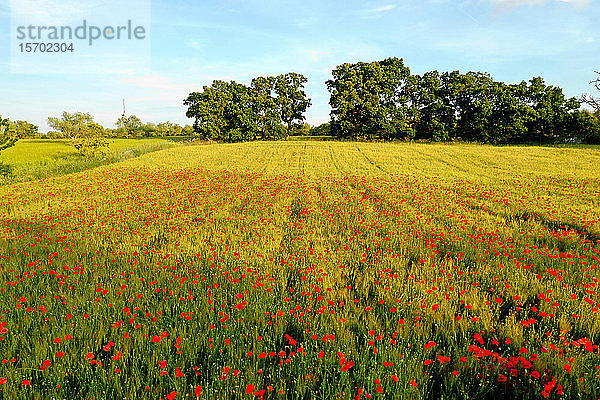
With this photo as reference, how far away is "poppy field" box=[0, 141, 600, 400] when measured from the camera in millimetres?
2500

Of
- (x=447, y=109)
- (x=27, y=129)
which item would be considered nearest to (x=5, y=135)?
(x=447, y=109)

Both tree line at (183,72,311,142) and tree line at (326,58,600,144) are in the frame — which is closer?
tree line at (326,58,600,144)

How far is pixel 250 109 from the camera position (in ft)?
200

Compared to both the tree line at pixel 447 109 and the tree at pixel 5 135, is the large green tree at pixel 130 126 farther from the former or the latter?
the tree at pixel 5 135

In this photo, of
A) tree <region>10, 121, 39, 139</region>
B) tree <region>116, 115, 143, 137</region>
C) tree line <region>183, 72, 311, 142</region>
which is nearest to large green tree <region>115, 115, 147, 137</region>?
tree <region>116, 115, 143, 137</region>

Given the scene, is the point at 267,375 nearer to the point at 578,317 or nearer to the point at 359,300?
the point at 359,300

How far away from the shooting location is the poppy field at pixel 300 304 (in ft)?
8.20

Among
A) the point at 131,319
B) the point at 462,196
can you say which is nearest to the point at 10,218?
the point at 131,319

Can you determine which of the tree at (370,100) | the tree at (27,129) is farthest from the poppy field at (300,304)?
the tree at (27,129)

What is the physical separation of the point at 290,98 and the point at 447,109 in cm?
3043

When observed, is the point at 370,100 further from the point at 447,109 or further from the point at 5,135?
the point at 5,135

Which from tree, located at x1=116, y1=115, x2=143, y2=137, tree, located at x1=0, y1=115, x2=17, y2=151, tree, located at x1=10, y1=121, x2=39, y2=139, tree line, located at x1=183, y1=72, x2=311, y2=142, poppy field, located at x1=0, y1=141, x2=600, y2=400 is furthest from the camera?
tree, located at x1=116, y1=115, x2=143, y2=137

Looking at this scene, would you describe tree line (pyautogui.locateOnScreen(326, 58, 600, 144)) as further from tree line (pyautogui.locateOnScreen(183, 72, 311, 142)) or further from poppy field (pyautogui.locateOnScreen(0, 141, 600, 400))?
poppy field (pyautogui.locateOnScreen(0, 141, 600, 400))

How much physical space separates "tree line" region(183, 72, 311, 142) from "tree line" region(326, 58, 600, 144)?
31.1 ft
